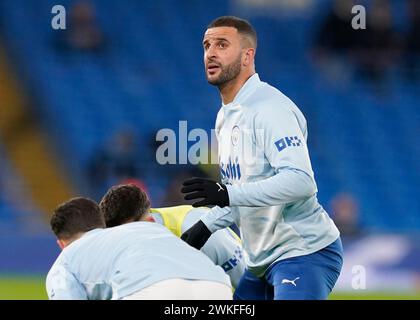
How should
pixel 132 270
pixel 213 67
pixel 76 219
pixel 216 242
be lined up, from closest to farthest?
1. pixel 132 270
2. pixel 76 219
3. pixel 213 67
4. pixel 216 242

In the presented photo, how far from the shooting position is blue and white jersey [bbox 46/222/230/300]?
530 centimetres

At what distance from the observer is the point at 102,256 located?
536 cm

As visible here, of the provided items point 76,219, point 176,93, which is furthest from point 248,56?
point 176,93

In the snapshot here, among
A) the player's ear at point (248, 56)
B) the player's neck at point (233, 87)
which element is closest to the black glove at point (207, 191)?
the player's neck at point (233, 87)

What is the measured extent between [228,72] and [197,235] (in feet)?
3.16

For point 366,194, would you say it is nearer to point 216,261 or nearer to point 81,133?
point 81,133

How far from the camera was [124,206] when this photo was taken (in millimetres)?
5953

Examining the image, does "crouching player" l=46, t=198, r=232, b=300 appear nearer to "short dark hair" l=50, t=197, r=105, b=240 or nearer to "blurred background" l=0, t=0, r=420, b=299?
"short dark hair" l=50, t=197, r=105, b=240

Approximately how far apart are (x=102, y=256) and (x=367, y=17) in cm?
1203

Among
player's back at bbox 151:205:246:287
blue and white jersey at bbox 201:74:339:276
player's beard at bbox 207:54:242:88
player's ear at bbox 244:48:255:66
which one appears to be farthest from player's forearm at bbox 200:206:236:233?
player's ear at bbox 244:48:255:66

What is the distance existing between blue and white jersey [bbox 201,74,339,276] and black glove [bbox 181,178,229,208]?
52 mm

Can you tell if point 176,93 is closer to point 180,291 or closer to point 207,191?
point 207,191

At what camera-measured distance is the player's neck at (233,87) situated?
639cm

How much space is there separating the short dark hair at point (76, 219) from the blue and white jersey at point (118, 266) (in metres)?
0.17
